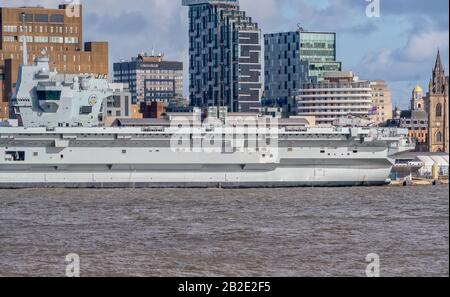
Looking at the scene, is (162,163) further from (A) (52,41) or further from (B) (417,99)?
(B) (417,99)

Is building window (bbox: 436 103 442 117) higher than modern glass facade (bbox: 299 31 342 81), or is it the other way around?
modern glass facade (bbox: 299 31 342 81)

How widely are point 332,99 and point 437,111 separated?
755 inches

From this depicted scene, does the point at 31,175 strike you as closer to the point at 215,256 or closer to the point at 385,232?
the point at 385,232

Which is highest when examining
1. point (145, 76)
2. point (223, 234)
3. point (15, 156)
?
point (145, 76)

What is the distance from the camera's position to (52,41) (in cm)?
11312

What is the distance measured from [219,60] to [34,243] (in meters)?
130

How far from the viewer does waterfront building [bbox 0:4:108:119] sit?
361 ft

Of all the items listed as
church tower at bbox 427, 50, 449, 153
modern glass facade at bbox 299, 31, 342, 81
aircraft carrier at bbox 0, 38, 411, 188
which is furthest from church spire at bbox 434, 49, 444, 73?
aircraft carrier at bbox 0, 38, 411, 188

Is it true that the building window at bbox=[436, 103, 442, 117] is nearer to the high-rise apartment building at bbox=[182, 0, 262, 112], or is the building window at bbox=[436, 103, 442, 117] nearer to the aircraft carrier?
the high-rise apartment building at bbox=[182, 0, 262, 112]

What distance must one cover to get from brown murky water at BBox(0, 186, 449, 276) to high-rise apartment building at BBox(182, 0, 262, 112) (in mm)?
98863

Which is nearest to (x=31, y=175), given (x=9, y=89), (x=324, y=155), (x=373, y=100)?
(x=324, y=155)

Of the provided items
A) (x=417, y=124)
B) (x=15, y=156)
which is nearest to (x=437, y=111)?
(x=417, y=124)

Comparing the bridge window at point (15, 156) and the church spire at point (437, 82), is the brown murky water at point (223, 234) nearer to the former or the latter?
the bridge window at point (15, 156)

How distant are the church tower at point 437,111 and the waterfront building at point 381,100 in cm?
2888
